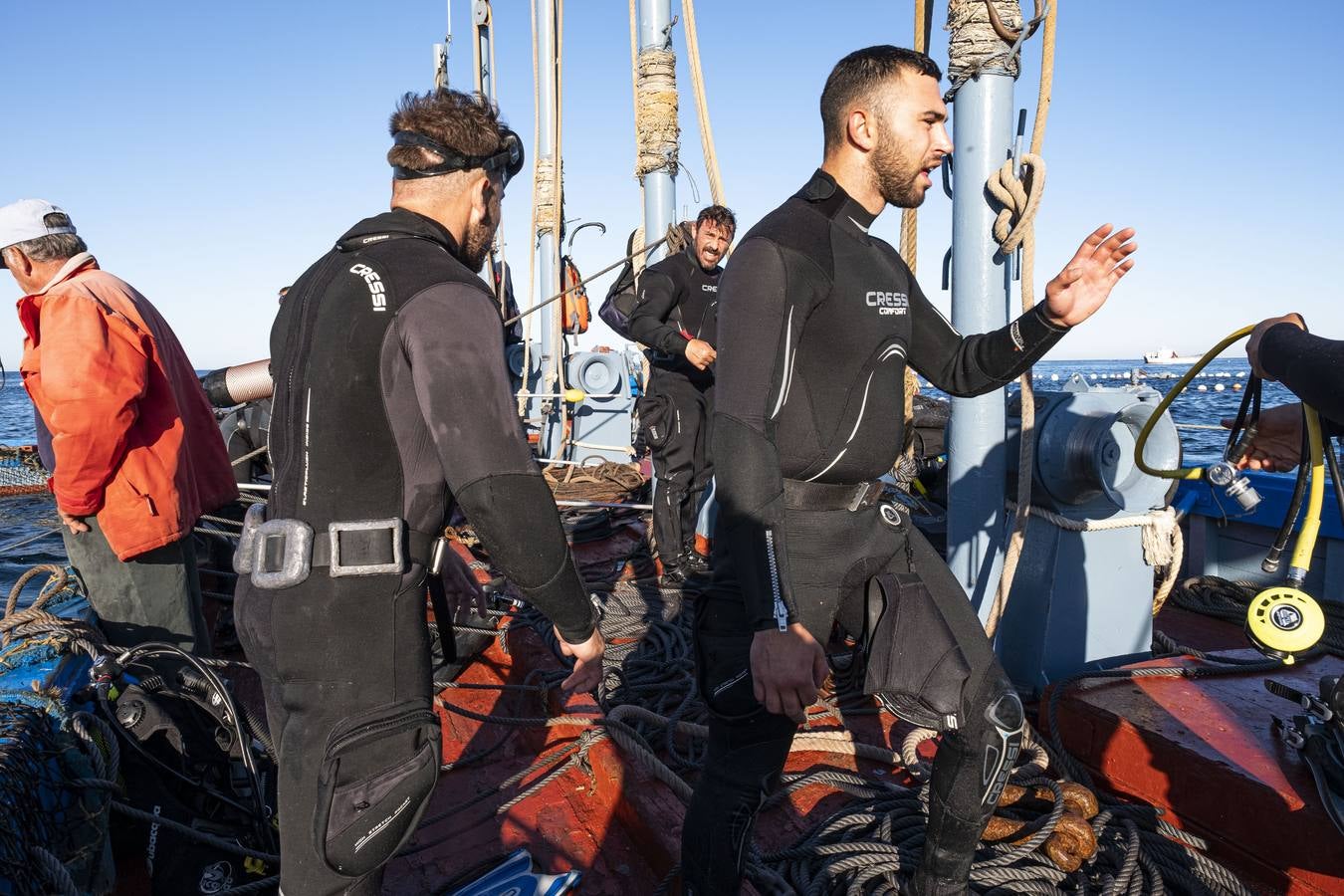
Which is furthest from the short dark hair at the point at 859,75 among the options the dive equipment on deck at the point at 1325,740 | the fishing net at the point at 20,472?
the fishing net at the point at 20,472

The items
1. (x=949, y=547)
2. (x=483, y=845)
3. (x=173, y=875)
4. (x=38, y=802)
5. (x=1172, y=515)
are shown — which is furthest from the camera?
(x=949, y=547)

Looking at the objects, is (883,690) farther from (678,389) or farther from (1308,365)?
(678,389)

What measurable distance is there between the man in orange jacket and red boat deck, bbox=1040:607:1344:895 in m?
3.26

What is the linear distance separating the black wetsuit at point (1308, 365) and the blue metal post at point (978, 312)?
131cm

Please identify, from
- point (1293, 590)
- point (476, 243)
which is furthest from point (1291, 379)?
point (476, 243)

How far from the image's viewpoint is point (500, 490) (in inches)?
62.2

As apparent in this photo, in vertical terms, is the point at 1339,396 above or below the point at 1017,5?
below

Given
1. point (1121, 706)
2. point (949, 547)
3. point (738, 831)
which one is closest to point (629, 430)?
point (949, 547)

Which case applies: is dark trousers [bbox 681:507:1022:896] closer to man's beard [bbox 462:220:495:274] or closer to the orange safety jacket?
man's beard [bbox 462:220:495:274]

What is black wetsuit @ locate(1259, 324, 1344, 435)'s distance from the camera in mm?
1617

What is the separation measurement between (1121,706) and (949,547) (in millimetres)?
828

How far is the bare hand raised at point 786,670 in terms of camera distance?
173cm

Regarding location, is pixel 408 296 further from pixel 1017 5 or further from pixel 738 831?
pixel 1017 5

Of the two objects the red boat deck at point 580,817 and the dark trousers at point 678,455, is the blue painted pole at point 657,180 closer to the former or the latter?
the dark trousers at point 678,455
